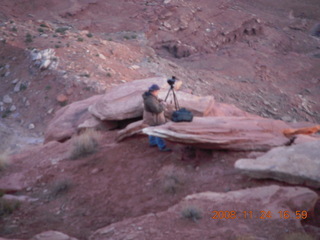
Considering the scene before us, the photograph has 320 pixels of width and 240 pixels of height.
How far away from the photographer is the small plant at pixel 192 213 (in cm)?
514

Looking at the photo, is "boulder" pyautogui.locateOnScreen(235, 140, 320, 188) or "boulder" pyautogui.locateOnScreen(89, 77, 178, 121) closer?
"boulder" pyautogui.locateOnScreen(235, 140, 320, 188)

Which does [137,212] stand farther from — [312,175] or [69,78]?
[69,78]

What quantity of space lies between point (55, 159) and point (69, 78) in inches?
313

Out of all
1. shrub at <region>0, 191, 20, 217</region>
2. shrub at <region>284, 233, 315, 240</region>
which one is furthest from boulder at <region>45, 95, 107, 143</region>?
shrub at <region>284, 233, 315, 240</region>

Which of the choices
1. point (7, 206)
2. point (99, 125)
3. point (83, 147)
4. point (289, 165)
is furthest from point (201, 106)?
point (7, 206)

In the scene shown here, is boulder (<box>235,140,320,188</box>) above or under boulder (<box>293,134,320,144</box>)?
above

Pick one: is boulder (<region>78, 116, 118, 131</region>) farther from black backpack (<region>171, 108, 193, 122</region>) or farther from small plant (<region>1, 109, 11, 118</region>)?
small plant (<region>1, 109, 11, 118</region>)

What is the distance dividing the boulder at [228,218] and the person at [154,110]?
205 centimetres

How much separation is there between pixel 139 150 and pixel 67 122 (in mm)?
3197

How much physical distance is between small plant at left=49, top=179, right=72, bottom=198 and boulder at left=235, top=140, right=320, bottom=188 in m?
3.18

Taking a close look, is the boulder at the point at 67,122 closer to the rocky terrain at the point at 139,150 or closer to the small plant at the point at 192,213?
the rocky terrain at the point at 139,150

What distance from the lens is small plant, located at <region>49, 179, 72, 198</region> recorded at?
6.97 meters

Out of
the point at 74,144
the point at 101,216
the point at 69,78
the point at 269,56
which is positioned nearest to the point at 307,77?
the point at 269,56
